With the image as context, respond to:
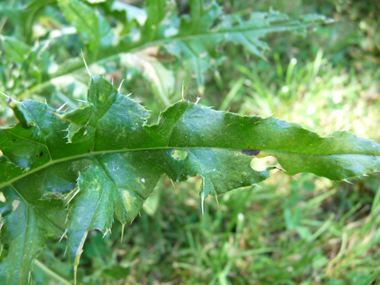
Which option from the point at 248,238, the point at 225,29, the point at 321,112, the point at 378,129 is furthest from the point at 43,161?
the point at 378,129

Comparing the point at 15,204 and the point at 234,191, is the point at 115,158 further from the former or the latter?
the point at 234,191

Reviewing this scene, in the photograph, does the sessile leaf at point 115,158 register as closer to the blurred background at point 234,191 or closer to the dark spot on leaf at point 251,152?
the dark spot on leaf at point 251,152

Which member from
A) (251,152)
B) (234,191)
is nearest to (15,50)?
(251,152)

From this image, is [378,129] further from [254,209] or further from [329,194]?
[254,209]

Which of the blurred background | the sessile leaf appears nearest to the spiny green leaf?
the blurred background

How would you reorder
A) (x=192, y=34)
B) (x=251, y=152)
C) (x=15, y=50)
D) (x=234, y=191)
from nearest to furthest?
(x=251, y=152)
(x=15, y=50)
(x=192, y=34)
(x=234, y=191)
